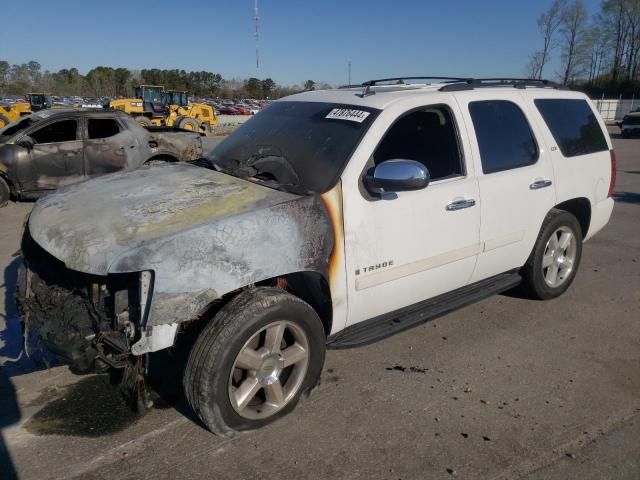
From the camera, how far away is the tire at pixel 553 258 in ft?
14.7

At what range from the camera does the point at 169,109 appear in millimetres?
28141

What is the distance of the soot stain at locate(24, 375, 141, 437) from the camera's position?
298cm

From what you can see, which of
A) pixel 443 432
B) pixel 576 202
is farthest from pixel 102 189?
pixel 576 202

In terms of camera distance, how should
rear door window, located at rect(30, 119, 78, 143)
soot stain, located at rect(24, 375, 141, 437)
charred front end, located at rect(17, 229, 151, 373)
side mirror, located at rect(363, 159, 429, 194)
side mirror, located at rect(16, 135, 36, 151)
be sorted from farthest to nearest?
rear door window, located at rect(30, 119, 78, 143), side mirror, located at rect(16, 135, 36, 151), side mirror, located at rect(363, 159, 429, 194), soot stain, located at rect(24, 375, 141, 437), charred front end, located at rect(17, 229, 151, 373)

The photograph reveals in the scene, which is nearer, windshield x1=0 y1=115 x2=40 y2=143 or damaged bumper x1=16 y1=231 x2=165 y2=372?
damaged bumper x1=16 y1=231 x2=165 y2=372

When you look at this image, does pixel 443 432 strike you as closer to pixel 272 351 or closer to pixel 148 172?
pixel 272 351

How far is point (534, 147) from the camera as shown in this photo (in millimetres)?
4305

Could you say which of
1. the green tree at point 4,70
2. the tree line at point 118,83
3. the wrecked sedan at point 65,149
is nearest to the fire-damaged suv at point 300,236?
the wrecked sedan at point 65,149

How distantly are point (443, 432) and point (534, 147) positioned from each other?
8.36ft

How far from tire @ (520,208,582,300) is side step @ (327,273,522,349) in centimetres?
30

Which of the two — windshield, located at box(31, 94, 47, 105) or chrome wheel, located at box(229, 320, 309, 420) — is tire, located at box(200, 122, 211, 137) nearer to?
windshield, located at box(31, 94, 47, 105)

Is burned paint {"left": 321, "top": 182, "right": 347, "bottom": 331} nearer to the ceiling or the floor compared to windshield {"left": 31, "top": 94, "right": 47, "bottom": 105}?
nearer to the floor

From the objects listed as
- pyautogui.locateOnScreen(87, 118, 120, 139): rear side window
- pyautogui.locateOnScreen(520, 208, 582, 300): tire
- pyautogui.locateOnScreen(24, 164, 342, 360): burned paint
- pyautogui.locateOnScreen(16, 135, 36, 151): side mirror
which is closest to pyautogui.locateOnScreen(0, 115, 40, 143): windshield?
pyautogui.locateOnScreen(16, 135, 36, 151): side mirror

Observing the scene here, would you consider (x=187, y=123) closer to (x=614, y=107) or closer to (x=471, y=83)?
(x=471, y=83)
